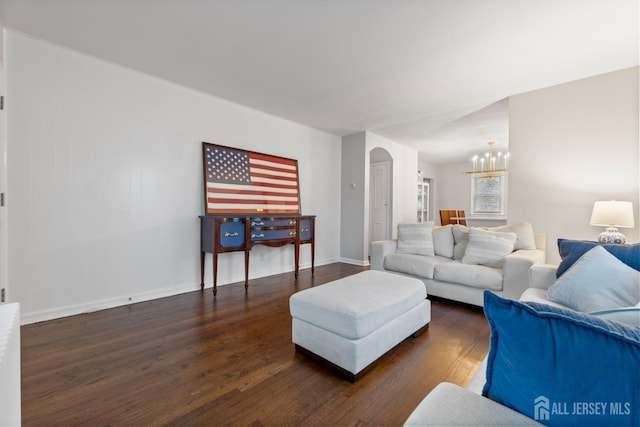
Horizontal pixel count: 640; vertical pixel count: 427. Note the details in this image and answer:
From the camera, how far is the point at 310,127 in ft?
16.3

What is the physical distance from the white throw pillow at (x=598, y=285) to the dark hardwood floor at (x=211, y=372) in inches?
26.9

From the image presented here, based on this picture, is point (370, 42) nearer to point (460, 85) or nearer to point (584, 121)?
point (460, 85)

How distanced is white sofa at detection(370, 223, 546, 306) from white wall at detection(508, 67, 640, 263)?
1.40 ft

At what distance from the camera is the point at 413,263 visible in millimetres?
3342

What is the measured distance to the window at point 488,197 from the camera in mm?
7730

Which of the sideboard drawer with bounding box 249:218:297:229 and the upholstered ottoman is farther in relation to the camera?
the sideboard drawer with bounding box 249:218:297:229

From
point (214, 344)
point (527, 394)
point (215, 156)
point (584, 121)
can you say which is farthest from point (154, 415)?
A: point (584, 121)

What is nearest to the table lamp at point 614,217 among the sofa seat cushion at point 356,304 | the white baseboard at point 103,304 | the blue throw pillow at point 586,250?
the blue throw pillow at point 586,250

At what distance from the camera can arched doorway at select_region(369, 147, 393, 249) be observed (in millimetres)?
5934

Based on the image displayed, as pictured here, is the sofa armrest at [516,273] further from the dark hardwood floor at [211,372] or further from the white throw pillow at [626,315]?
the white throw pillow at [626,315]

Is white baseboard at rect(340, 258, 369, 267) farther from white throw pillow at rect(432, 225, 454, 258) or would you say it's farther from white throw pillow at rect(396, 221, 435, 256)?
white throw pillow at rect(432, 225, 454, 258)

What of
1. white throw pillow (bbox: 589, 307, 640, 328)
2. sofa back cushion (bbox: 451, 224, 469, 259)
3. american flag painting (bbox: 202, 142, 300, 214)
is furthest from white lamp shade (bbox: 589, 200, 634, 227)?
american flag painting (bbox: 202, 142, 300, 214)

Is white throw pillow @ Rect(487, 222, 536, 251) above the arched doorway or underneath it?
underneath

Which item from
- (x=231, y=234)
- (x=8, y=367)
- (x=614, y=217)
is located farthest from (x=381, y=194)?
(x=8, y=367)
